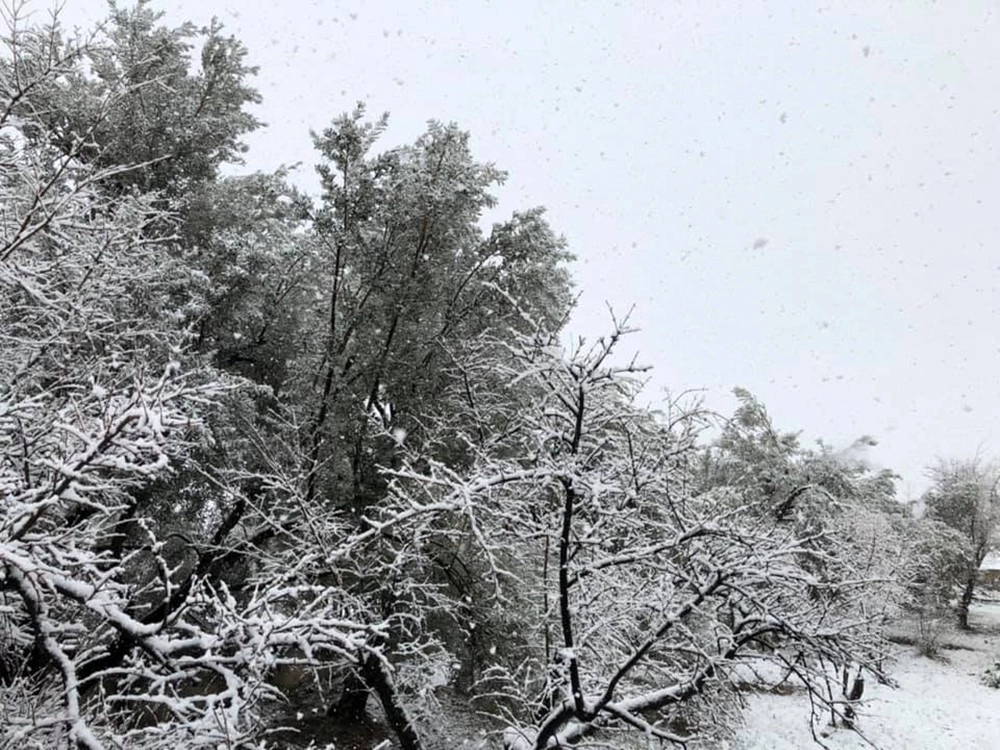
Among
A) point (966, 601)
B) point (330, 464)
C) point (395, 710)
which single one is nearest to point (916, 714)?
point (966, 601)

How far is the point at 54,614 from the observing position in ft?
16.6

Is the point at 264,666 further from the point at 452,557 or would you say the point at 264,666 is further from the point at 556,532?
the point at 452,557

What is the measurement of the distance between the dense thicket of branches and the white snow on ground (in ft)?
17.2

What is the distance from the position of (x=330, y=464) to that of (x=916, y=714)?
1590 cm

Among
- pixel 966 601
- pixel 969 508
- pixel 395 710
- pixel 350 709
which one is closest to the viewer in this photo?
pixel 395 710

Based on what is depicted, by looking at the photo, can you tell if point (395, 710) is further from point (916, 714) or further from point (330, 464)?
point (916, 714)

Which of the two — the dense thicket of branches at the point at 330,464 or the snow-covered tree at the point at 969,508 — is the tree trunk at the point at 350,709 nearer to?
the dense thicket of branches at the point at 330,464

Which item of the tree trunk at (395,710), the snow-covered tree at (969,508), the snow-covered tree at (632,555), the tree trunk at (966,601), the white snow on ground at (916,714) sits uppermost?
the snow-covered tree at (969,508)

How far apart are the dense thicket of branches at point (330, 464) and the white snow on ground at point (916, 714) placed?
207 inches

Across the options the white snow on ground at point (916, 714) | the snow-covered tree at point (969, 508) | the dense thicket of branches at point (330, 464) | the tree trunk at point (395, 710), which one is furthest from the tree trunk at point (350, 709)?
the snow-covered tree at point (969, 508)

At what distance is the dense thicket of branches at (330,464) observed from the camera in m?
3.64

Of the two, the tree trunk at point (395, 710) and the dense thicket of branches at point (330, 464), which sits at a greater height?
the dense thicket of branches at point (330, 464)

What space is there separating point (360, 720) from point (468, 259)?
8505 mm

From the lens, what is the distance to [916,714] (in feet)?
51.9
